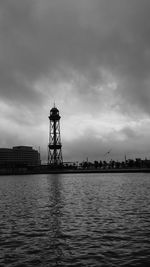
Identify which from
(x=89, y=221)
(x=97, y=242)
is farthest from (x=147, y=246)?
(x=89, y=221)

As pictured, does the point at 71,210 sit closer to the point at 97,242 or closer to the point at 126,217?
the point at 126,217

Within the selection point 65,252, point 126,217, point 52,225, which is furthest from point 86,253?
point 126,217

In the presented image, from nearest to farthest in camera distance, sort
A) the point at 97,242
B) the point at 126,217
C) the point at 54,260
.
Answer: the point at 54,260 < the point at 97,242 < the point at 126,217

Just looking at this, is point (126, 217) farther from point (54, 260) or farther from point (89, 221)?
point (54, 260)

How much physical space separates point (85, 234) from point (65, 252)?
17.2 feet

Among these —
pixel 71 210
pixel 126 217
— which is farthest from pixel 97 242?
pixel 71 210

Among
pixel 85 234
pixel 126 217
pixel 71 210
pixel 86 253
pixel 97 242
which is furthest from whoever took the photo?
pixel 71 210

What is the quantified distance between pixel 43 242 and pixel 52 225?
6607mm

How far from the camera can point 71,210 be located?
40844 millimetres

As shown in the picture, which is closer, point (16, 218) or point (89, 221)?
point (89, 221)

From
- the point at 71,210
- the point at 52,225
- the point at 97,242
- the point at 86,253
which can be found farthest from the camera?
the point at 71,210

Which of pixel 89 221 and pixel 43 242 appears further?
pixel 89 221

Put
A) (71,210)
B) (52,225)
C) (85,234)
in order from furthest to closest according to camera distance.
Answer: (71,210), (52,225), (85,234)

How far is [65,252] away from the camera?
851 inches
